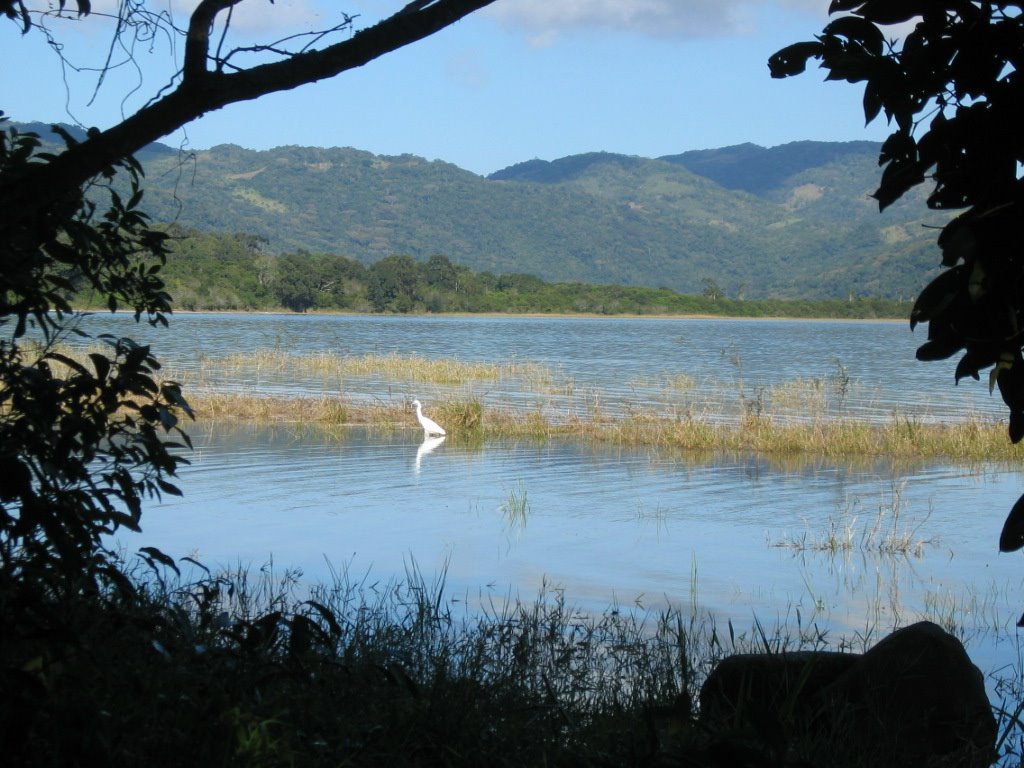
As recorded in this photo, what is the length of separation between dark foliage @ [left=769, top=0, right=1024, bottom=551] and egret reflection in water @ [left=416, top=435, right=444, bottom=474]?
12.3 m

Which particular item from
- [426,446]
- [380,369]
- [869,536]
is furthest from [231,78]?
[380,369]

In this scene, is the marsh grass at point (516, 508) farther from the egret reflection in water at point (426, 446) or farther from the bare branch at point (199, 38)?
the bare branch at point (199, 38)

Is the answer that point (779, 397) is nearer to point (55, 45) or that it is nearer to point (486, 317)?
point (55, 45)

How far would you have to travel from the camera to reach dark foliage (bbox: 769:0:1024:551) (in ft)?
6.26

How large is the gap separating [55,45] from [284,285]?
71.9 meters

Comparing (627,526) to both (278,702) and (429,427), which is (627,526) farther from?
(278,702)

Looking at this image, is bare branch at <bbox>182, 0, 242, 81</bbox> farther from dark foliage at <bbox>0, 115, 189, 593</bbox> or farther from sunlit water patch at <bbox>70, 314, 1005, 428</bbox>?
sunlit water patch at <bbox>70, 314, 1005, 428</bbox>

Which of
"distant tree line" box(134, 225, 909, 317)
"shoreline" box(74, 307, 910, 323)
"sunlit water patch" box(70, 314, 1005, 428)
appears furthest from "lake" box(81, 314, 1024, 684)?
"shoreline" box(74, 307, 910, 323)

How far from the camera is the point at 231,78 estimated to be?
9.10 feet

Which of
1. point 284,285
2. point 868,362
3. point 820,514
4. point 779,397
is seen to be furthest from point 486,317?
point 820,514

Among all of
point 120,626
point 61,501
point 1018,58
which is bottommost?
point 120,626

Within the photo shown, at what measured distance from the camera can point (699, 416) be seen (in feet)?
64.0

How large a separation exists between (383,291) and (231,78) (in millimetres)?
80246

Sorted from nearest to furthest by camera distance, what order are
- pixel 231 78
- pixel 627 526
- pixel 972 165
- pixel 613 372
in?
pixel 972 165, pixel 231 78, pixel 627 526, pixel 613 372
